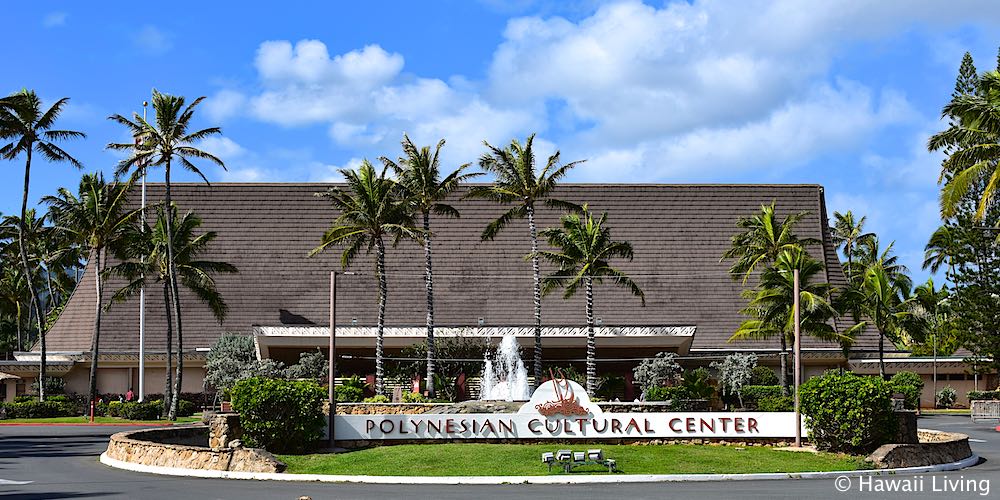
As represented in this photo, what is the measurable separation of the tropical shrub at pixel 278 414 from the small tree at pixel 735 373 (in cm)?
Result: 2880

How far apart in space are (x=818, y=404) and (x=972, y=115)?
1350cm

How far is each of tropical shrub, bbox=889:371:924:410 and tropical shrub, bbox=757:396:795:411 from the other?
4177 millimetres

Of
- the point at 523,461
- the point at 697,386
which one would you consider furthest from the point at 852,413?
the point at 697,386

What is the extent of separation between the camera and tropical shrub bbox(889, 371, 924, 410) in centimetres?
4925

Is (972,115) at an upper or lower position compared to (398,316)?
upper

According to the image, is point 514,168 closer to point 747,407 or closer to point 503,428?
point 747,407

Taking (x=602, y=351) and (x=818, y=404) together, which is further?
(x=602, y=351)

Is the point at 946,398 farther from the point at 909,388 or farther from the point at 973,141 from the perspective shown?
the point at 973,141

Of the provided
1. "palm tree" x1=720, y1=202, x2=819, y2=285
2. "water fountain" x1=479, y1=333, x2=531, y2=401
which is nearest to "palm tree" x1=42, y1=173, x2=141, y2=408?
"water fountain" x1=479, y1=333, x2=531, y2=401

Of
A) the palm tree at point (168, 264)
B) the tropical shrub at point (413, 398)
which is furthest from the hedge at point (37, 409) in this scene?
the tropical shrub at point (413, 398)

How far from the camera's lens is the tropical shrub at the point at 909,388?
162 ft

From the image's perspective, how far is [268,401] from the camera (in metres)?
29.0

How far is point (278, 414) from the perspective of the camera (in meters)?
29.2

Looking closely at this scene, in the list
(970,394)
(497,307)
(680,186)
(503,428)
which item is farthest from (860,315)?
(503,428)
